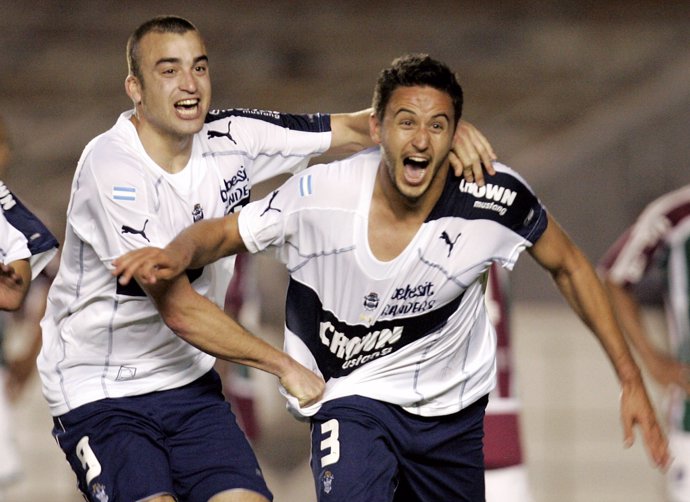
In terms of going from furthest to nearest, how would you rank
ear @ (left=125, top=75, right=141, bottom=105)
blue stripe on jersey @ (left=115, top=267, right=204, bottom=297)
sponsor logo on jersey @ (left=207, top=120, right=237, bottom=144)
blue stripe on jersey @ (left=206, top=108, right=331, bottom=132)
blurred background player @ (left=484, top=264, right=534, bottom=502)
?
blurred background player @ (left=484, top=264, right=534, bottom=502)
blue stripe on jersey @ (left=206, top=108, right=331, bottom=132)
sponsor logo on jersey @ (left=207, top=120, right=237, bottom=144)
ear @ (left=125, top=75, right=141, bottom=105)
blue stripe on jersey @ (left=115, top=267, right=204, bottom=297)

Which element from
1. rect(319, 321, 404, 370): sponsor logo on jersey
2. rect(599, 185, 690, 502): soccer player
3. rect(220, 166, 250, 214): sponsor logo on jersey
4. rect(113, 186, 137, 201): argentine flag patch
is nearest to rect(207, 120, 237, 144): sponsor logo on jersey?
rect(220, 166, 250, 214): sponsor logo on jersey

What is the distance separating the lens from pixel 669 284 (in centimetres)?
601

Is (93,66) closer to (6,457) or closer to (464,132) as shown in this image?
(6,457)

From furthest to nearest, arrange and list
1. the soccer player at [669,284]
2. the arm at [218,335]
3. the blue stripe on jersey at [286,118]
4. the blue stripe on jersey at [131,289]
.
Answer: the soccer player at [669,284], the blue stripe on jersey at [286,118], the blue stripe on jersey at [131,289], the arm at [218,335]

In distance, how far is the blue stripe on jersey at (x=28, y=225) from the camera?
4355 mm

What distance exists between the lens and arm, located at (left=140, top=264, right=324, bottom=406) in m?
4.05

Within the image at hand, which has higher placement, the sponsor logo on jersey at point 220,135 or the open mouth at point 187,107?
the open mouth at point 187,107

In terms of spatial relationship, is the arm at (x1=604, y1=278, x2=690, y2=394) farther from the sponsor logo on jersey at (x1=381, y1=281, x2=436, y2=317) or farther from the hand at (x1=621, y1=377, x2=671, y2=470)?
the sponsor logo on jersey at (x1=381, y1=281, x2=436, y2=317)

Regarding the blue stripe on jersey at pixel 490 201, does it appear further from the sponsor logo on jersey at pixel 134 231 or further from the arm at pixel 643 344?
the arm at pixel 643 344

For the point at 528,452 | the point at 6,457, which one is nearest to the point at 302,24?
the point at 528,452

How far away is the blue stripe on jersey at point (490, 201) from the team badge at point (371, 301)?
11.6 inches

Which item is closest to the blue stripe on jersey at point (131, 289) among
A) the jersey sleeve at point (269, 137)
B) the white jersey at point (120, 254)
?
the white jersey at point (120, 254)

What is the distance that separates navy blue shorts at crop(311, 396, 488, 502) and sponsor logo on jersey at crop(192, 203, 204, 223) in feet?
2.36

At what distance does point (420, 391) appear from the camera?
4.37 metres
